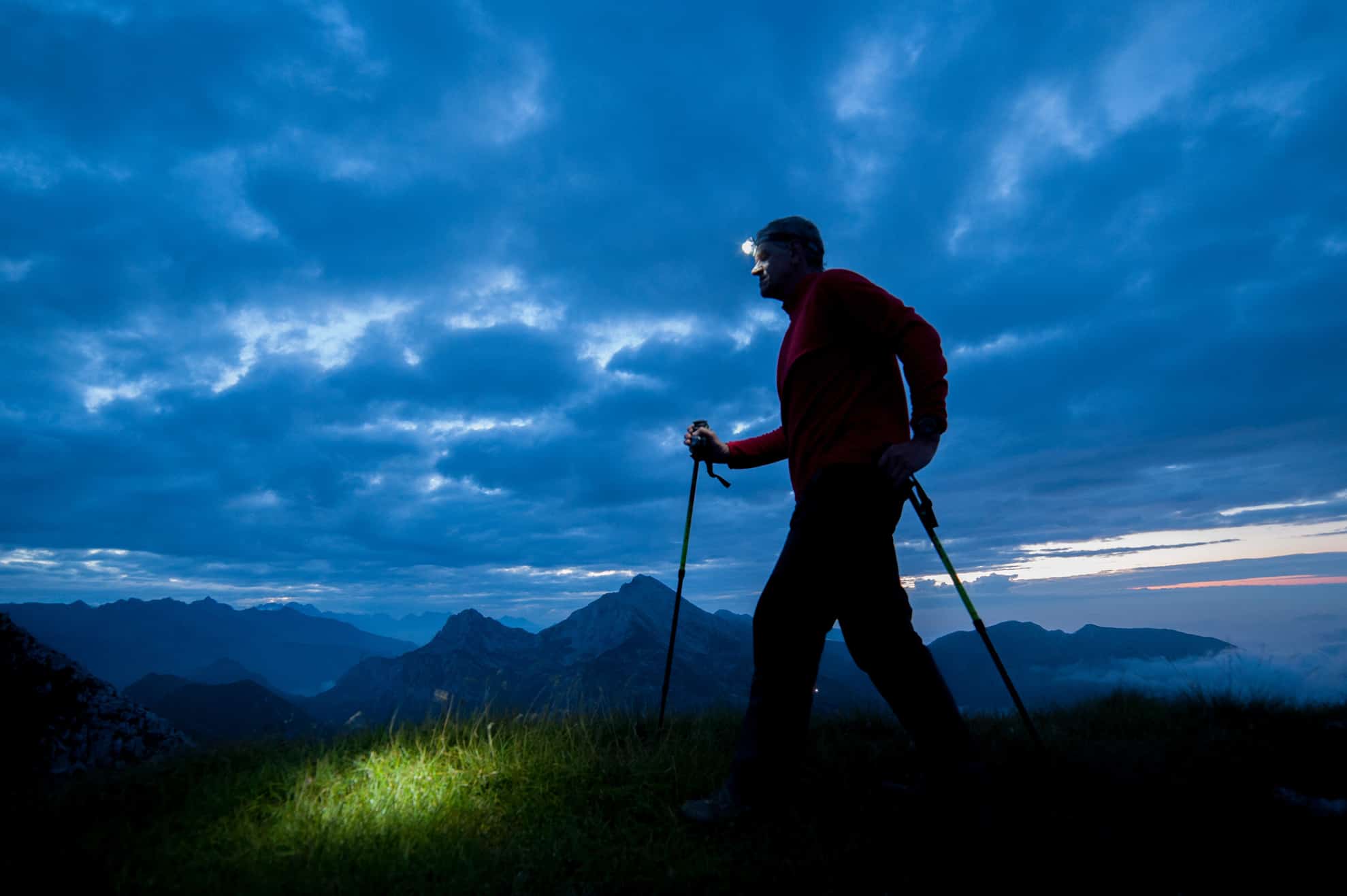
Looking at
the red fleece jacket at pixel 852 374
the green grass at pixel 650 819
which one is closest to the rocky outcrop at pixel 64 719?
the green grass at pixel 650 819

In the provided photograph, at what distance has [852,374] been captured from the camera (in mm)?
4117

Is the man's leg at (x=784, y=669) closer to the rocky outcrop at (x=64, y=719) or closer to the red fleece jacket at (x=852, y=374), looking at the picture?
the red fleece jacket at (x=852, y=374)

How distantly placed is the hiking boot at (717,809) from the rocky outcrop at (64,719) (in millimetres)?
4630

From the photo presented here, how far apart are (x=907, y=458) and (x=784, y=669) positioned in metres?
1.50

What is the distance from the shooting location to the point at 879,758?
496 cm

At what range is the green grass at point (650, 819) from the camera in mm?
3176

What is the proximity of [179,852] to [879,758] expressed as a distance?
4548mm

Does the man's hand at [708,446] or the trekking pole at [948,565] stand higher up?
the man's hand at [708,446]

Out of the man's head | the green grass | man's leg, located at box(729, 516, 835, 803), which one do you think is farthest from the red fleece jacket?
the green grass

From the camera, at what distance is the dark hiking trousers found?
378 cm

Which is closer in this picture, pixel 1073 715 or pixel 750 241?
pixel 750 241

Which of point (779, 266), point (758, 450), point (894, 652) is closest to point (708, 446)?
point (758, 450)

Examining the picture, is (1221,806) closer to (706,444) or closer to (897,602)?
(897,602)

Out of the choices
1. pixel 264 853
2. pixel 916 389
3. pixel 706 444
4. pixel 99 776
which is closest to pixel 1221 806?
pixel 916 389
